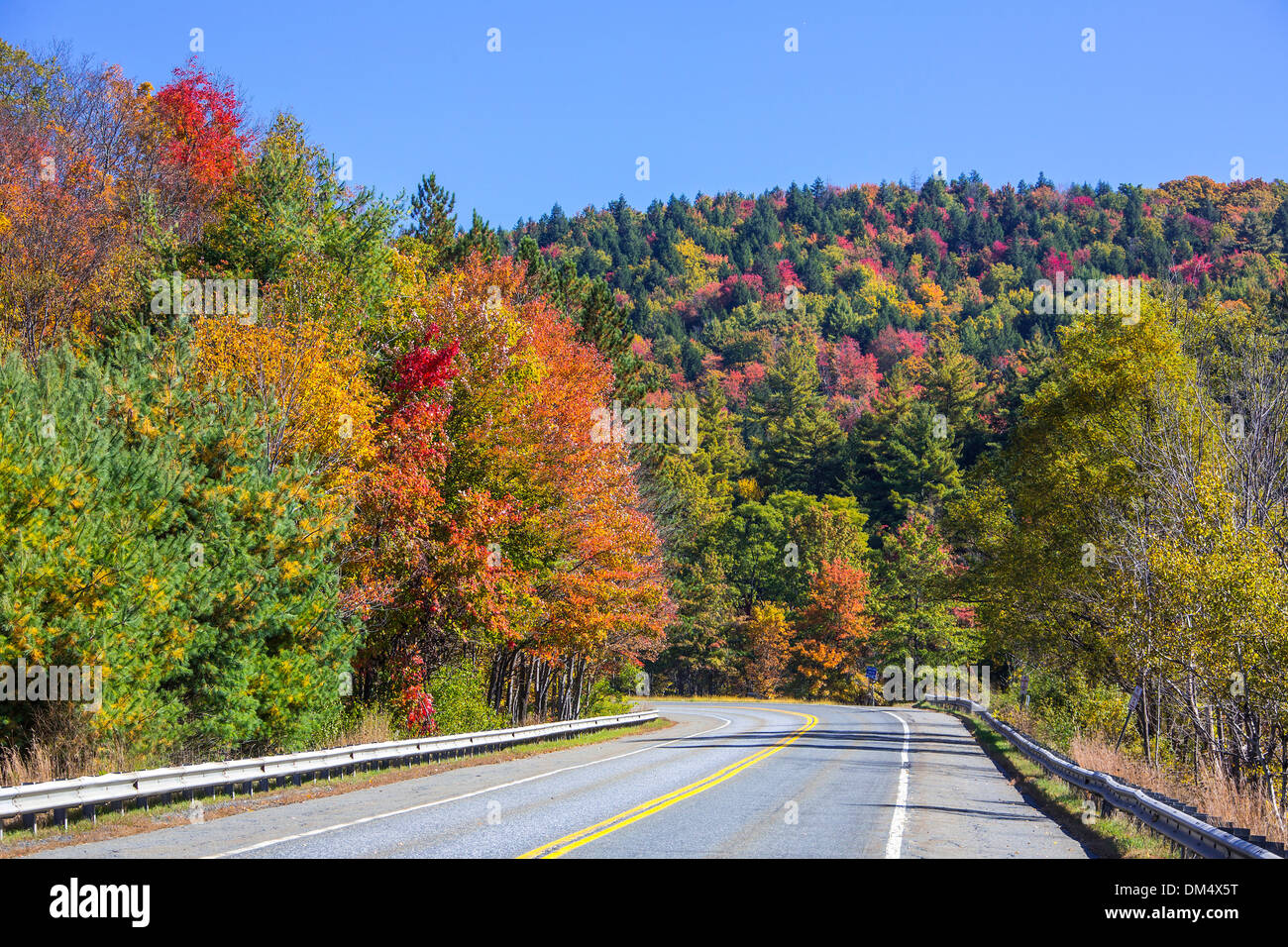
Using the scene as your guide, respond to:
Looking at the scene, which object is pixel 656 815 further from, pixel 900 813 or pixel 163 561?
pixel 163 561

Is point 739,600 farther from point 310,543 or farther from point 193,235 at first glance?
point 310,543

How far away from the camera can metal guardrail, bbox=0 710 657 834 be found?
11.9 metres

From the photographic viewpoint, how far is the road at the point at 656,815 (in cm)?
1101

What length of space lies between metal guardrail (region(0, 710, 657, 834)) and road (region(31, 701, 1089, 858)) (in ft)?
3.54

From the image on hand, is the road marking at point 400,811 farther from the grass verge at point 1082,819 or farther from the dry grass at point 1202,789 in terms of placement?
the dry grass at point 1202,789

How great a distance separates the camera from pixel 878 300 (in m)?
157

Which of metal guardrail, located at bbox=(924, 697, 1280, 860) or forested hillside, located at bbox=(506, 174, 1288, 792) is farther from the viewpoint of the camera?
forested hillside, located at bbox=(506, 174, 1288, 792)

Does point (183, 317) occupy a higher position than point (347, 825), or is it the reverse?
point (183, 317)

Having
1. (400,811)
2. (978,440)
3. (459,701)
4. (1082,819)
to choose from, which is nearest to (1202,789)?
(1082,819)

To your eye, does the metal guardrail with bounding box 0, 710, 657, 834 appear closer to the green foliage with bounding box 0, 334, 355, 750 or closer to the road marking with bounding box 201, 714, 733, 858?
the green foliage with bounding box 0, 334, 355, 750

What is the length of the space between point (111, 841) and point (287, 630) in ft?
29.2

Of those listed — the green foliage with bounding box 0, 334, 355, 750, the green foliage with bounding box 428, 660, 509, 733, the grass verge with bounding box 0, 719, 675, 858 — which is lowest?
the green foliage with bounding box 428, 660, 509, 733

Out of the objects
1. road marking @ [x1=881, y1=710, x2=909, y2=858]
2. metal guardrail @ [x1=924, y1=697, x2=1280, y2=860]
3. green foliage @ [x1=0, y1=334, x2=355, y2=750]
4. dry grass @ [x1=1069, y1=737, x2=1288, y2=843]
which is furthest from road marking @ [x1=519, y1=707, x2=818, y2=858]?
green foliage @ [x1=0, y1=334, x2=355, y2=750]
